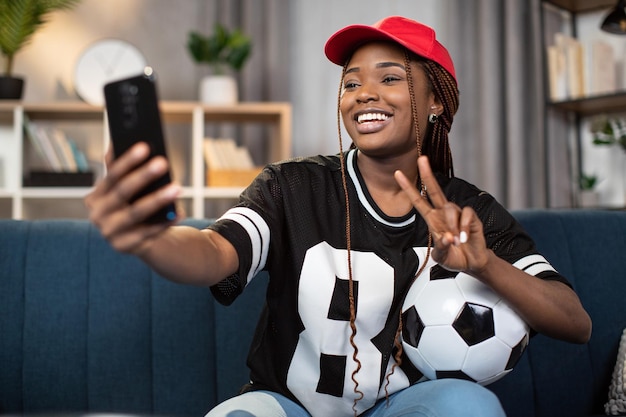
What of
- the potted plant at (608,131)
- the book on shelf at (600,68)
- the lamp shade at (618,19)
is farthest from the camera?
the book on shelf at (600,68)

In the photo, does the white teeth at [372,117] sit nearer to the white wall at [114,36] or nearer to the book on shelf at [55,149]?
the book on shelf at [55,149]

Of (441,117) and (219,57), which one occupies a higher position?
(219,57)

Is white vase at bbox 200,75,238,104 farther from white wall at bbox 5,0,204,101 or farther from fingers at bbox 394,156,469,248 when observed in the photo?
fingers at bbox 394,156,469,248

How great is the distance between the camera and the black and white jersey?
1.35 metres

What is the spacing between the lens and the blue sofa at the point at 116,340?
1657 millimetres

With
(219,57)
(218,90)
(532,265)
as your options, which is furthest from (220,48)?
(532,265)

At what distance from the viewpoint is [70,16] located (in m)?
3.81

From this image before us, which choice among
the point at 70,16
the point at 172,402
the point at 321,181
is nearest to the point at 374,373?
the point at 321,181

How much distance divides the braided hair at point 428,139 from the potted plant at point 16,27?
2271mm

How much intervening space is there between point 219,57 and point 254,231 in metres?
2.38

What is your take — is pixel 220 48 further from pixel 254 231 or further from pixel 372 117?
pixel 254 231

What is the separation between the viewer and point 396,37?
4.73ft

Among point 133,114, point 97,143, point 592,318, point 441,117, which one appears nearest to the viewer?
point 133,114

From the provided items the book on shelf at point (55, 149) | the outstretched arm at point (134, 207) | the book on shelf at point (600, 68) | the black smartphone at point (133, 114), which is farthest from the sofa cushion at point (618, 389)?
the book on shelf at point (55, 149)
